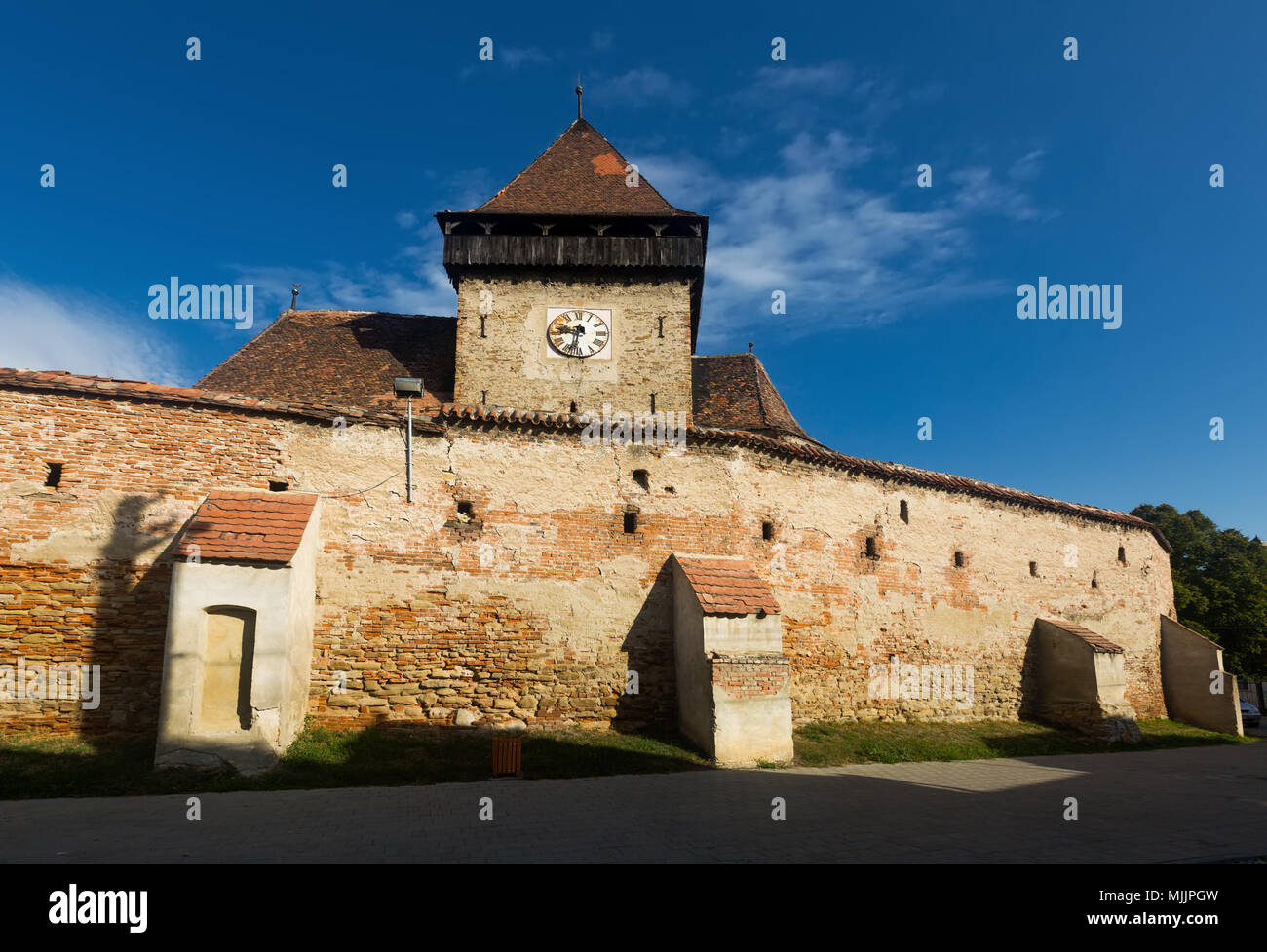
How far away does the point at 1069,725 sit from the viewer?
1490 centimetres

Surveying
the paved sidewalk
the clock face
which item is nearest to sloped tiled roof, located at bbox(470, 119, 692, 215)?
the clock face

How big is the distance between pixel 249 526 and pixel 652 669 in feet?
20.6

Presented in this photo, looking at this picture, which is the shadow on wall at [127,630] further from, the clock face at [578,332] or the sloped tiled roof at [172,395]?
the clock face at [578,332]

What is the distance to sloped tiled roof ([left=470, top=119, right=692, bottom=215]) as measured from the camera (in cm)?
1827

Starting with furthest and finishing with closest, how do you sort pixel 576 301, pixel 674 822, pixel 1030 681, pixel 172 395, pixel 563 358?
pixel 576 301
pixel 563 358
pixel 1030 681
pixel 172 395
pixel 674 822

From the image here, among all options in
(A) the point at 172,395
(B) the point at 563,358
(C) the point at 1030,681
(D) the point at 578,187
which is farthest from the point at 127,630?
(C) the point at 1030,681

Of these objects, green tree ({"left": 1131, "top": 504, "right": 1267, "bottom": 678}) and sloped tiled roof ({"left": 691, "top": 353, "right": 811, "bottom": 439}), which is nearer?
sloped tiled roof ({"left": 691, "top": 353, "right": 811, "bottom": 439})

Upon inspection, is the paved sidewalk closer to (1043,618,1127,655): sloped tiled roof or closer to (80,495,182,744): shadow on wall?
(80,495,182,744): shadow on wall

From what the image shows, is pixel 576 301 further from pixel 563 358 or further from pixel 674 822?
pixel 674 822

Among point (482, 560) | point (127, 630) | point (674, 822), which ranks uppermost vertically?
point (482, 560)

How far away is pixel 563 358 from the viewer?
696 inches

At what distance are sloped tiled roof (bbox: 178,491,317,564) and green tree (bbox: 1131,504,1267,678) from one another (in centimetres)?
2393
